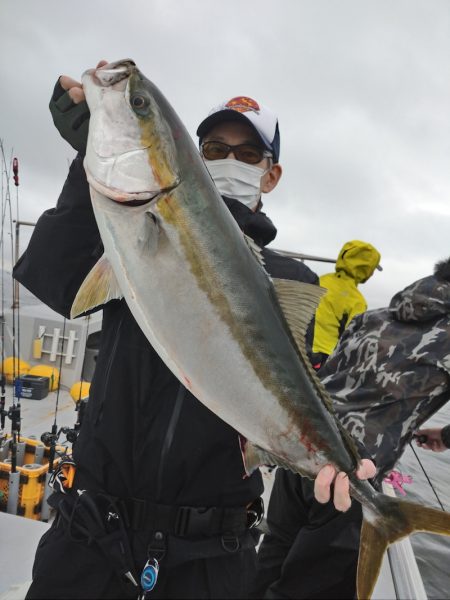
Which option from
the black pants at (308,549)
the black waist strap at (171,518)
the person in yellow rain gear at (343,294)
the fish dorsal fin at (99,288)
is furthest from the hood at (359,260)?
the fish dorsal fin at (99,288)

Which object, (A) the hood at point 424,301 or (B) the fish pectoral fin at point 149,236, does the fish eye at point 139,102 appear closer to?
(B) the fish pectoral fin at point 149,236

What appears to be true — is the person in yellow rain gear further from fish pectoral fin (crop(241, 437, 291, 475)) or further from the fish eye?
the fish eye

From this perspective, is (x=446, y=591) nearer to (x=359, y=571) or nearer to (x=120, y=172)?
(x=359, y=571)

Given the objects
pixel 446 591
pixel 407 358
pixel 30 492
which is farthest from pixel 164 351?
pixel 446 591

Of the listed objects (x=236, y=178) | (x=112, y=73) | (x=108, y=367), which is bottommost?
(x=108, y=367)

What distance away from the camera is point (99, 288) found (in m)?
1.78

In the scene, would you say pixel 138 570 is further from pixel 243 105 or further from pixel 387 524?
pixel 243 105

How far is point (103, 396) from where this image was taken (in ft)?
6.51

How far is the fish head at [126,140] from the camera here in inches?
66.9

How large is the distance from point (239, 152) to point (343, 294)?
3.97 metres

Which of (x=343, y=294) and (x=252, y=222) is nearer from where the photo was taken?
(x=252, y=222)

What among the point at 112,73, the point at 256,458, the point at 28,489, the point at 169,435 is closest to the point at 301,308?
the point at 256,458

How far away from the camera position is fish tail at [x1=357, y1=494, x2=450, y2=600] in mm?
1942

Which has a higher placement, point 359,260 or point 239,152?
point 239,152
